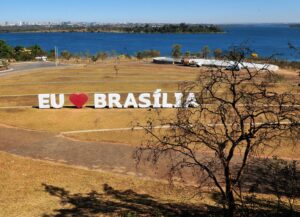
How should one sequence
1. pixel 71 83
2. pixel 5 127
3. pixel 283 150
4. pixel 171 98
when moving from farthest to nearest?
pixel 71 83
pixel 171 98
pixel 5 127
pixel 283 150

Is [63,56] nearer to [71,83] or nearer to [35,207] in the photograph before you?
[71,83]

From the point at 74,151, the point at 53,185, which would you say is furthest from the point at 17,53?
the point at 53,185

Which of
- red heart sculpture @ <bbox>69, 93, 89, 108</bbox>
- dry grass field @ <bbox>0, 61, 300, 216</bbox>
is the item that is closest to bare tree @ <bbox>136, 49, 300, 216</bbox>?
dry grass field @ <bbox>0, 61, 300, 216</bbox>

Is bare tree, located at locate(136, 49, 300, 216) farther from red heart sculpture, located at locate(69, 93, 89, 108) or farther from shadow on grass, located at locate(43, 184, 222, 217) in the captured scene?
red heart sculpture, located at locate(69, 93, 89, 108)

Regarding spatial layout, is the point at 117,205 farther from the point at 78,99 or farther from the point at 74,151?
the point at 78,99

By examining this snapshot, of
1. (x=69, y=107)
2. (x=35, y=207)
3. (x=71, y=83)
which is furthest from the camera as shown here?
(x=71, y=83)

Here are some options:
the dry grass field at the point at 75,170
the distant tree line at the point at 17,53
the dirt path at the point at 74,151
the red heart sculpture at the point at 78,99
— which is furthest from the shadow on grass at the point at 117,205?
the distant tree line at the point at 17,53

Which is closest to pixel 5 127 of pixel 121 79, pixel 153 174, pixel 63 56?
pixel 153 174
